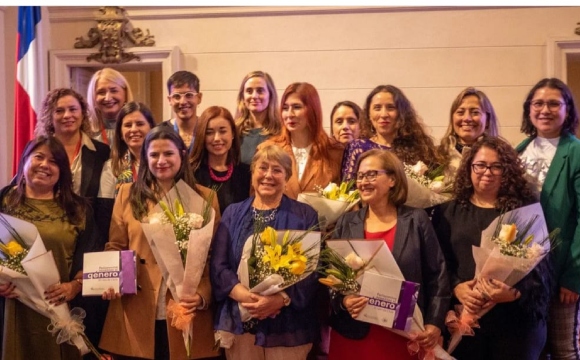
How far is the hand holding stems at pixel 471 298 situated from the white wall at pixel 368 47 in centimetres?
279

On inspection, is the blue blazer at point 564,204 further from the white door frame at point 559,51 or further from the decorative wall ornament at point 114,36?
the decorative wall ornament at point 114,36

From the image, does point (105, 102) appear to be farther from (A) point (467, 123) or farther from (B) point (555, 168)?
(B) point (555, 168)

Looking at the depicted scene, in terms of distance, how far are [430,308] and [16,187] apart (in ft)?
6.31

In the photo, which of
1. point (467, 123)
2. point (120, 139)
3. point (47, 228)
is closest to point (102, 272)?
point (47, 228)

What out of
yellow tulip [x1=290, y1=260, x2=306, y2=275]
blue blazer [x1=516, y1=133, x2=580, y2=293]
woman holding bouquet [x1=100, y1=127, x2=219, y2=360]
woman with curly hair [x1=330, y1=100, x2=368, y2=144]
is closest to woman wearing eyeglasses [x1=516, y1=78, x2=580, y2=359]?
blue blazer [x1=516, y1=133, x2=580, y2=293]

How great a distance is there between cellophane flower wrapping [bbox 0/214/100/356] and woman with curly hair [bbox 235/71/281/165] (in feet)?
4.27

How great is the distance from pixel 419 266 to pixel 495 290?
33cm

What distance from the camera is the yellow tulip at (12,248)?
3.10 m

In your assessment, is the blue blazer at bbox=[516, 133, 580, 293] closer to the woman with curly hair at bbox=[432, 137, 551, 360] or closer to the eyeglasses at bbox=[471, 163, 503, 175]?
the woman with curly hair at bbox=[432, 137, 551, 360]

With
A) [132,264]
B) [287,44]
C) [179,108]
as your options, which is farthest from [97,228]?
[287,44]

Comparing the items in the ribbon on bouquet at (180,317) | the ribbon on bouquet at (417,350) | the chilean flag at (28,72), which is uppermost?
the chilean flag at (28,72)

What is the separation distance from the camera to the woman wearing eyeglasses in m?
3.36

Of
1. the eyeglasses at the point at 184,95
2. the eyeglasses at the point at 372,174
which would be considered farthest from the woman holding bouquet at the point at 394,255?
the eyeglasses at the point at 184,95

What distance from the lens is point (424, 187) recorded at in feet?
10.7
